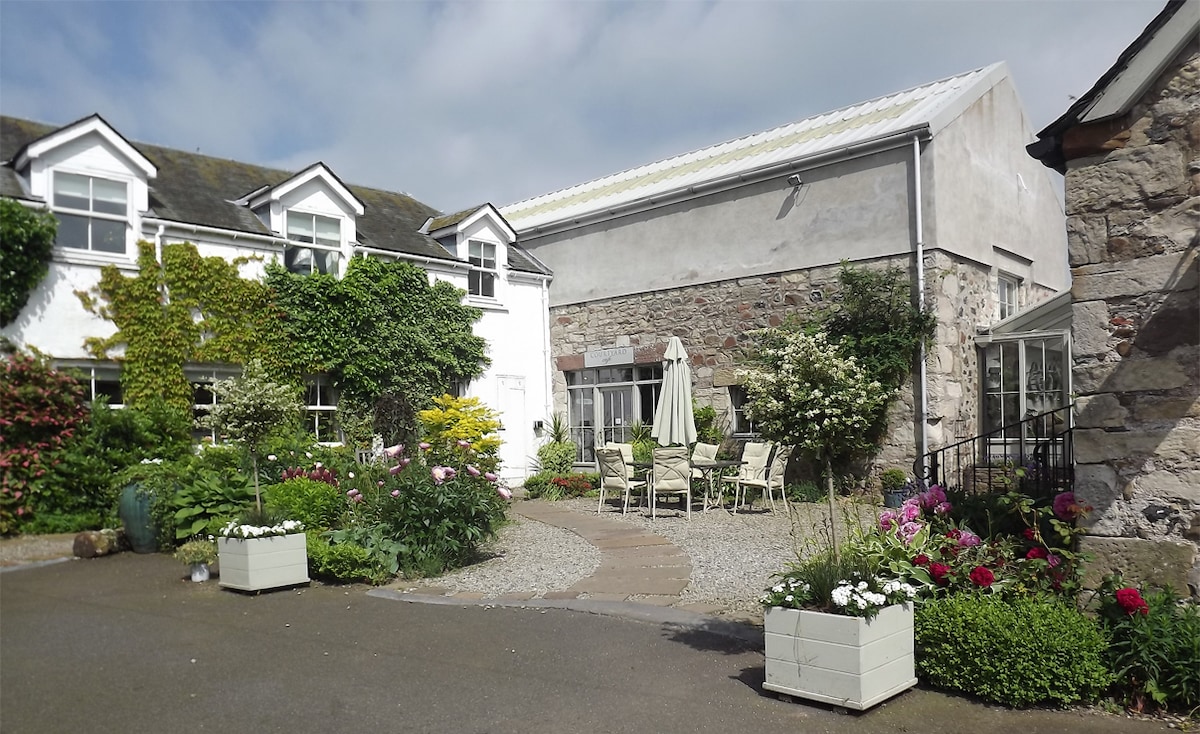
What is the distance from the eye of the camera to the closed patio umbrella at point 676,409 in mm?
12791

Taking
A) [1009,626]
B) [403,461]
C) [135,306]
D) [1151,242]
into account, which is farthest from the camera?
[135,306]

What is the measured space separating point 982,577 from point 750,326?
9.83 metres

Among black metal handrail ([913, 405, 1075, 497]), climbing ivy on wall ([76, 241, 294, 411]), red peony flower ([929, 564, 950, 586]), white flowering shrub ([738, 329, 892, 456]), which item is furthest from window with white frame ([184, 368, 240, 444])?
red peony flower ([929, 564, 950, 586])

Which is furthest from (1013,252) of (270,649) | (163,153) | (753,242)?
(163,153)

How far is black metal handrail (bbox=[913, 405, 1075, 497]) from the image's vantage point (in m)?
Answer: 5.87

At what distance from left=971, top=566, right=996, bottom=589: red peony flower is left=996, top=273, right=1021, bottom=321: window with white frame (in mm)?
10302

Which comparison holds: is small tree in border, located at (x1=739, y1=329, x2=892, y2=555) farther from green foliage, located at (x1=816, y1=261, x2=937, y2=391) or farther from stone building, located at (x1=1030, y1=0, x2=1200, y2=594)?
green foliage, located at (x1=816, y1=261, x2=937, y2=391)

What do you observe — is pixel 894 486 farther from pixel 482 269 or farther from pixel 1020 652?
pixel 482 269

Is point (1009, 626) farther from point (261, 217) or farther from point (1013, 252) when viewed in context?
point (261, 217)

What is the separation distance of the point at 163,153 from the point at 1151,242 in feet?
50.8

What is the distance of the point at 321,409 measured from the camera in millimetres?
14664

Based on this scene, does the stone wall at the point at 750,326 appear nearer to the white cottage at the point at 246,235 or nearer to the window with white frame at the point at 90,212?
the white cottage at the point at 246,235

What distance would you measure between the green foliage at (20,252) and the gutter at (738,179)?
9.05m

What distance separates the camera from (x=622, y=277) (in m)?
16.7
